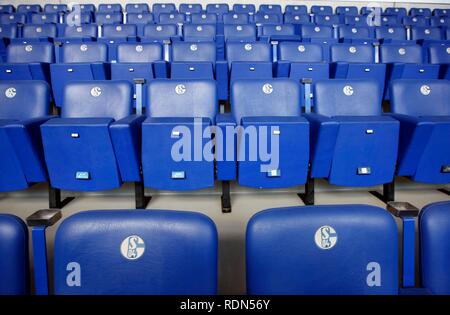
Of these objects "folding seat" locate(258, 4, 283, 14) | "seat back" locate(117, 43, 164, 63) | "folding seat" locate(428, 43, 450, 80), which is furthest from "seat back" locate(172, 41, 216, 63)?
"folding seat" locate(258, 4, 283, 14)

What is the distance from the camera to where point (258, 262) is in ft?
1.24

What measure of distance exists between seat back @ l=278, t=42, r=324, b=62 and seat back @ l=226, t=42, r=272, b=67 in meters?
0.08

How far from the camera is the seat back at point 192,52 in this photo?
178cm

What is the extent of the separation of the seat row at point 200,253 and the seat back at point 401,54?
179 cm

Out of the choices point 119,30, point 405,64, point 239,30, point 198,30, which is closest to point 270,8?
point 239,30

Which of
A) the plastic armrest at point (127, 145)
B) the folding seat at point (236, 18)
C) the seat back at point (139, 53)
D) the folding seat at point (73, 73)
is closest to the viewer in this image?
the plastic armrest at point (127, 145)

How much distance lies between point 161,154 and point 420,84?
36.5 inches

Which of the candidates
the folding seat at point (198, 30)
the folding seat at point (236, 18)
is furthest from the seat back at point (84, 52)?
the folding seat at point (236, 18)

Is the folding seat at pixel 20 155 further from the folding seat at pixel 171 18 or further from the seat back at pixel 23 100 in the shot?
the folding seat at pixel 171 18

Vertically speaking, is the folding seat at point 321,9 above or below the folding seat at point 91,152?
above

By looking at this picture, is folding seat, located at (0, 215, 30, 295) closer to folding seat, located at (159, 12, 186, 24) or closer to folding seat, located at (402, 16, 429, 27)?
folding seat, located at (159, 12, 186, 24)

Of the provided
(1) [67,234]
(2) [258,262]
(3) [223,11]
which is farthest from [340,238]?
(3) [223,11]

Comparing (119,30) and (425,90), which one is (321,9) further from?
(425,90)

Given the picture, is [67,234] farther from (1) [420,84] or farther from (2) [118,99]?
(1) [420,84]
